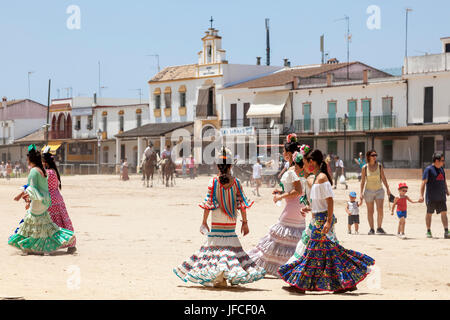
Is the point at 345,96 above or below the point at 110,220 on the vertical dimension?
above

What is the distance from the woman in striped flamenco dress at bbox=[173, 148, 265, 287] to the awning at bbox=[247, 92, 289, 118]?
41485 millimetres

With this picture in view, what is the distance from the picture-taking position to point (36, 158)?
11414 mm

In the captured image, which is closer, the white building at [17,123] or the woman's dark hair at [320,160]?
the woman's dark hair at [320,160]

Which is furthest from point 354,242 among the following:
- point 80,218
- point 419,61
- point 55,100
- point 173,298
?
point 55,100

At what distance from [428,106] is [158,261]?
1327 inches

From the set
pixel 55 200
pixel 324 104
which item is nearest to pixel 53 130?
pixel 324 104

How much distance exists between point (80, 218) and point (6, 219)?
5.41 feet

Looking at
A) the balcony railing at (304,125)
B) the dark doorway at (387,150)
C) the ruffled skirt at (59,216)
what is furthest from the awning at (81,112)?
the ruffled skirt at (59,216)

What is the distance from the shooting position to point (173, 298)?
7.75 metres

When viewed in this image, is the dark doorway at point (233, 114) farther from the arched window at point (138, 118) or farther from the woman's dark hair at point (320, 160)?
the woman's dark hair at point (320, 160)

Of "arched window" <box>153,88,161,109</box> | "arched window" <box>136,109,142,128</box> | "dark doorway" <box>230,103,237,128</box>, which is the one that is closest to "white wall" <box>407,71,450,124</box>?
"dark doorway" <box>230,103,237,128</box>

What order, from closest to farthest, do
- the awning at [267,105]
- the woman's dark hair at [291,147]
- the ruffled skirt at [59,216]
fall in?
the woman's dark hair at [291,147]
the ruffled skirt at [59,216]
the awning at [267,105]

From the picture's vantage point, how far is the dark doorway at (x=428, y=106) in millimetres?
41997
